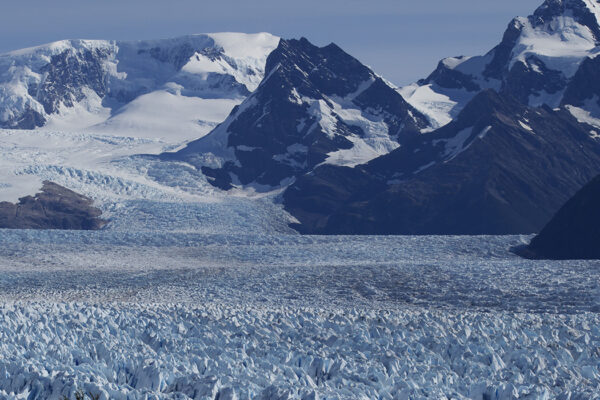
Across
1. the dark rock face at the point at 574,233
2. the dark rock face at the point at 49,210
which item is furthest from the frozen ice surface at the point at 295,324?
the dark rock face at the point at 49,210

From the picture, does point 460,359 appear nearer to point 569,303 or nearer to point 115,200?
point 569,303

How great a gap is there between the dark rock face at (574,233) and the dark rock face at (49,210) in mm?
79932

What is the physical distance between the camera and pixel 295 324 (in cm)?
6925

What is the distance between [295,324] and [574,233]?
7970cm

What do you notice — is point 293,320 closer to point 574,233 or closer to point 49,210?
point 574,233

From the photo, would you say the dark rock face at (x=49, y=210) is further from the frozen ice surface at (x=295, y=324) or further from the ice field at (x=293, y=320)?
the frozen ice surface at (x=295, y=324)

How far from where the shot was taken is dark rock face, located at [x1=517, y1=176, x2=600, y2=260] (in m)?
133

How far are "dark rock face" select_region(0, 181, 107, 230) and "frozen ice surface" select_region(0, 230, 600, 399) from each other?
6610 centimetres

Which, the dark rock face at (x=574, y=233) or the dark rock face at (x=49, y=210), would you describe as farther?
the dark rock face at (x=49, y=210)

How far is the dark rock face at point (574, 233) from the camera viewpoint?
5251 inches

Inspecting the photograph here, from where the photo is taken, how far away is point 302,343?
64.3m

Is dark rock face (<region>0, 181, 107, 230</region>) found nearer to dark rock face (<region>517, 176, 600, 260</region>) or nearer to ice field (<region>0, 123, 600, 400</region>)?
ice field (<region>0, 123, 600, 400</region>)

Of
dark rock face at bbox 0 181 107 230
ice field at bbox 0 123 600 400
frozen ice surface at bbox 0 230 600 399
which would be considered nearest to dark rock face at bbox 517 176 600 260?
ice field at bbox 0 123 600 400

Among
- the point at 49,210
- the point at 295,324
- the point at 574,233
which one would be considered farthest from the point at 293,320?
the point at 49,210
